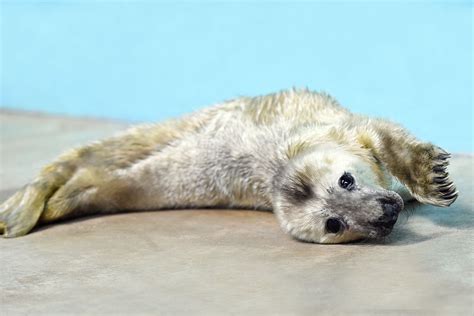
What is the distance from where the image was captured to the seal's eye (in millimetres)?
3888

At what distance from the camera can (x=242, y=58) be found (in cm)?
793

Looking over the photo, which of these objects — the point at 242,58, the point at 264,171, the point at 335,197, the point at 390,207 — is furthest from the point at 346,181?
the point at 242,58

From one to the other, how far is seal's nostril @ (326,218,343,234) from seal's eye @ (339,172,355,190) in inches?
5.3

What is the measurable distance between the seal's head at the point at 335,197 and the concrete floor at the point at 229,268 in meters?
0.07

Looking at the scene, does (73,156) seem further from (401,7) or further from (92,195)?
(401,7)

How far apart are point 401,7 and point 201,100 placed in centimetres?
184

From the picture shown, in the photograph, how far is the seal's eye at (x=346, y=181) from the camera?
389cm

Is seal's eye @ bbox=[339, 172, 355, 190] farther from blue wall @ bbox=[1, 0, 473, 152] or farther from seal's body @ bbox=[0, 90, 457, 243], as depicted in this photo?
blue wall @ bbox=[1, 0, 473, 152]

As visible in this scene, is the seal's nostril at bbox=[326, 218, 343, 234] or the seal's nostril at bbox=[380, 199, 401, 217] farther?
the seal's nostril at bbox=[326, 218, 343, 234]

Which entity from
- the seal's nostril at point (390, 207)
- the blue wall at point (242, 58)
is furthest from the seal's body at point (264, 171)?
the blue wall at point (242, 58)

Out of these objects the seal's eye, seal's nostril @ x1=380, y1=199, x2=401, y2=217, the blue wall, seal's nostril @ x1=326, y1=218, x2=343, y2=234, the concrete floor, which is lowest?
the concrete floor

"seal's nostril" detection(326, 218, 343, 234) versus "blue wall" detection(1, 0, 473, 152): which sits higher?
"blue wall" detection(1, 0, 473, 152)

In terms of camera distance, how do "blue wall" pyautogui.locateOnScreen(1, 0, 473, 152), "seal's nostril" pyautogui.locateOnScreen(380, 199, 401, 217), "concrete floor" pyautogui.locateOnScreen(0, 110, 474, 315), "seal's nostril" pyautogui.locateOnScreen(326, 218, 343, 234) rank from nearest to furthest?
"concrete floor" pyautogui.locateOnScreen(0, 110, 474, 315) < "seal's nostril" pyautogui.locateOnScreen(380, 199, 401, 217) < "seal's nostril" pyautogui.locateOnScreen(326, 218, 343, 234) < "blue wall" pyautogui.locateOnScreen(1, 0, 473, 152)

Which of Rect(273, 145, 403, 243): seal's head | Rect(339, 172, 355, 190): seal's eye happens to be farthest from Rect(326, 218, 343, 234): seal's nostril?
Rect(339, 172, 355, 190): seal's eye
